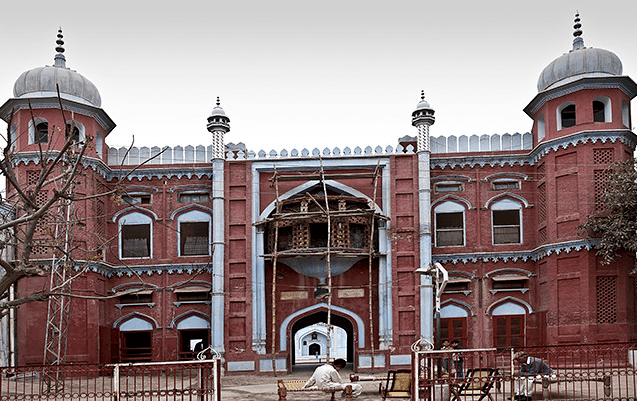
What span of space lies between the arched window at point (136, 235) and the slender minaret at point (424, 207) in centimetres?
927

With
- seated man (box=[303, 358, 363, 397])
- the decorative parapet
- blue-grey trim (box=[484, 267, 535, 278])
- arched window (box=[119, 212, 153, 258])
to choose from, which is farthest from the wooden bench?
the decorative parapet

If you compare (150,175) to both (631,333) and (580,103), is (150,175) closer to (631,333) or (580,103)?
(580,103)

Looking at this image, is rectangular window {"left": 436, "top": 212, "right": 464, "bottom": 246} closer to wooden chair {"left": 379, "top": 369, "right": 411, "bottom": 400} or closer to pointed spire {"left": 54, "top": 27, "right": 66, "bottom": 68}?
wooden chair {"left": 379, "top": 369, "right": 411, "bottom": 400}

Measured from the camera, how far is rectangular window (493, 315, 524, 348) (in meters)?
23.3

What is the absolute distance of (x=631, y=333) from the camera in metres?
20.8

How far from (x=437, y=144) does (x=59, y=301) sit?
516 inches

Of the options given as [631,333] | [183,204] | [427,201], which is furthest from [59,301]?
[631,333]

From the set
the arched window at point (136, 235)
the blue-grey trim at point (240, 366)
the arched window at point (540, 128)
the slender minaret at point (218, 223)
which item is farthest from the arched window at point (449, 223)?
the arched window at point (136, 235)

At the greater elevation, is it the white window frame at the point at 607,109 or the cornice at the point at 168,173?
the white window frame at the point at 607,109

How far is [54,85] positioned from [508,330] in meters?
16.8

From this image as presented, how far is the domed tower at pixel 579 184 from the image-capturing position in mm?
20859

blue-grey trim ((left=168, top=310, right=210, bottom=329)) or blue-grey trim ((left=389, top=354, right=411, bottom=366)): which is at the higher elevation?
blue-grey trim ((left=168, top=310, right=210, bottom=329))

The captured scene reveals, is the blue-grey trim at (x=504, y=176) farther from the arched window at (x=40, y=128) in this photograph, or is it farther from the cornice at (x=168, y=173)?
the arched window at (x=40, y=128)

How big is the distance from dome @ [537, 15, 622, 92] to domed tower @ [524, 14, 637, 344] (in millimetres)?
30
